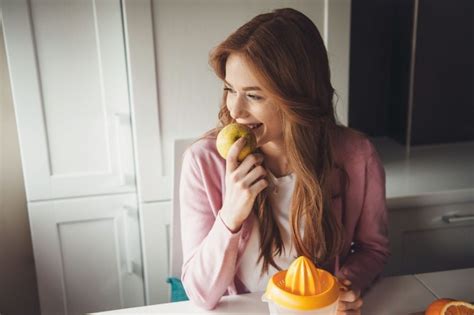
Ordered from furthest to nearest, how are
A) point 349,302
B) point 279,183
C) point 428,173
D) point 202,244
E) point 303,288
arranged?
point 428,173
point 279,183
point 202,244
point 349,302
point 303,288

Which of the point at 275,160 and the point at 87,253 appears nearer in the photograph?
the point at 275,160

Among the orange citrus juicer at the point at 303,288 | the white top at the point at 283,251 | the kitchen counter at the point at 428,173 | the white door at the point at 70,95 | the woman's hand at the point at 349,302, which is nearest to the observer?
the orange citrus juicer at the point at 303,288

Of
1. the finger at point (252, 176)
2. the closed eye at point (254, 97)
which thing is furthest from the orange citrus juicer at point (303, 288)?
the closed eye at point (254, 97)

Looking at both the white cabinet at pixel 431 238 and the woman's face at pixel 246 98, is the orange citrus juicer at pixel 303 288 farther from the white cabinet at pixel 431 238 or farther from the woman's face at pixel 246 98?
the white cabinet at pixel 431 238

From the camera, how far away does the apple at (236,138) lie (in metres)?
0.91

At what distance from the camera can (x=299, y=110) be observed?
93cm

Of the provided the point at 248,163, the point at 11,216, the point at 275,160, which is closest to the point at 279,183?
the point at 275,160

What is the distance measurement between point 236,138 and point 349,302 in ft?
1.13

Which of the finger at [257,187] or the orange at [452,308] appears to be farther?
the finger at [257,187]

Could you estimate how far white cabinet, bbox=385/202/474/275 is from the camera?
1.60 meters

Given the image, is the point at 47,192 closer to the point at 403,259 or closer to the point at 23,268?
the point at 23,268

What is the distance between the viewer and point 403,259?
166 centimetres

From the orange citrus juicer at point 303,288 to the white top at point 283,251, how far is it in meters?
0.30

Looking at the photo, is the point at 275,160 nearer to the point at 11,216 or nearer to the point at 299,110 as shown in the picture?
the point at 299,110
